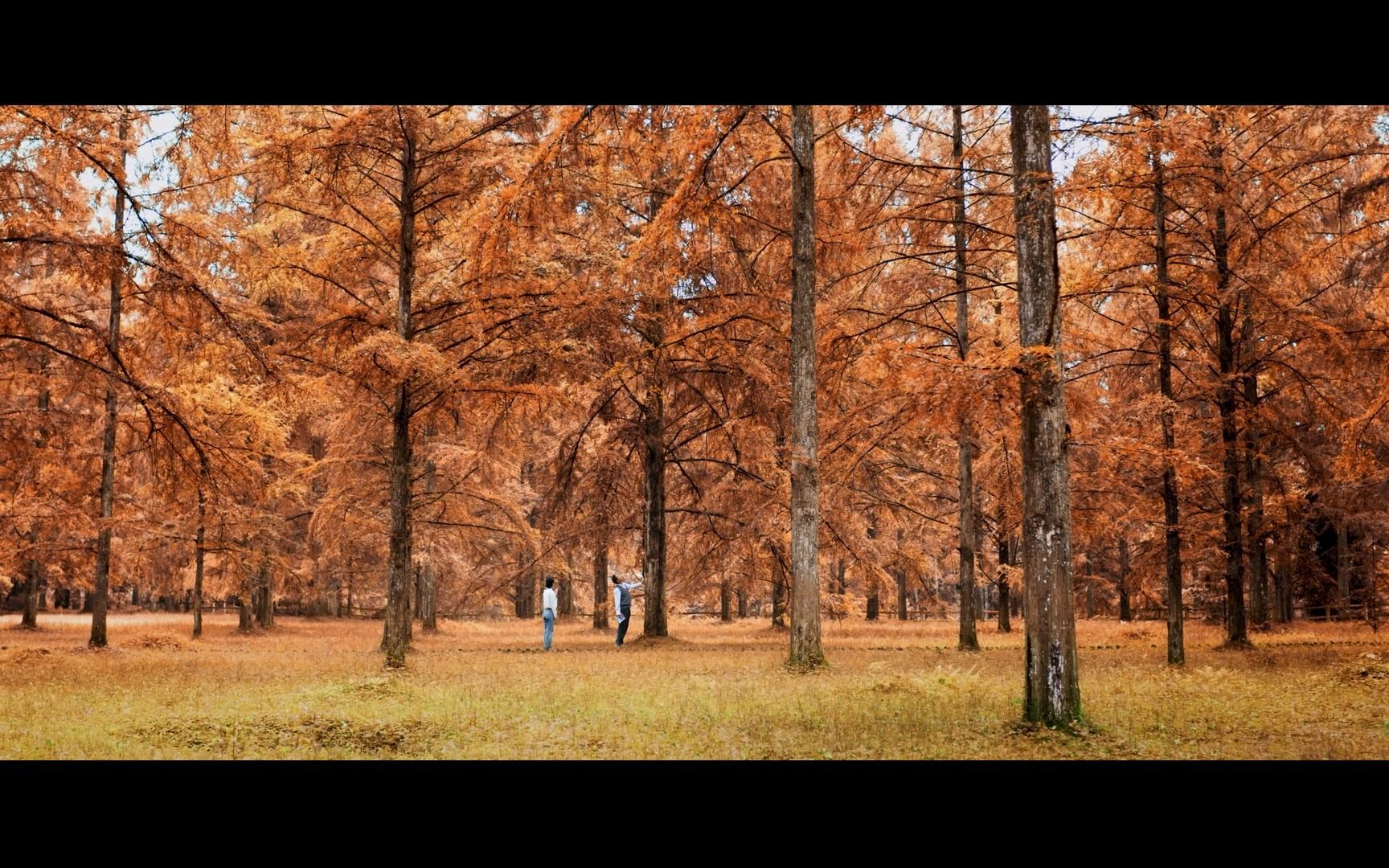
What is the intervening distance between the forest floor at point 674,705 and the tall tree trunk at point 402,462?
0.79 m

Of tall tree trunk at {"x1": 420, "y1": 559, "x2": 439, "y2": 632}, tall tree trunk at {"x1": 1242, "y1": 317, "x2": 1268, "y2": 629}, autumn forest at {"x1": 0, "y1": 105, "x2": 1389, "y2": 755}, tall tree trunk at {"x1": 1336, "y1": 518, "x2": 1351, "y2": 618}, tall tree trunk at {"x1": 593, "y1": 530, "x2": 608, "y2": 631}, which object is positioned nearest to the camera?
autumn forest at {"x1": 0, "y1": 105, "x2": 1389, "y2": 755}

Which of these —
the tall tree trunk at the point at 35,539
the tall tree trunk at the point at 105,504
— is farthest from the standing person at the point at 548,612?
the tall tree trunk at the point at 35,539

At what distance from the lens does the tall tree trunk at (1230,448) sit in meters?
16.0

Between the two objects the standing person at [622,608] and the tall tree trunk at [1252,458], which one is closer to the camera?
the tall tree trunk at [1252,458]

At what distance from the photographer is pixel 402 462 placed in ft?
49.7

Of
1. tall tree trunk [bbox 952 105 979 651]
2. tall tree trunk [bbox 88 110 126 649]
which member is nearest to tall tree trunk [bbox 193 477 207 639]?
tall tree trunk [bbox 88 110 126 649]

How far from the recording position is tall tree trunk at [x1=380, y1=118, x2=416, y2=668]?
48.4ft

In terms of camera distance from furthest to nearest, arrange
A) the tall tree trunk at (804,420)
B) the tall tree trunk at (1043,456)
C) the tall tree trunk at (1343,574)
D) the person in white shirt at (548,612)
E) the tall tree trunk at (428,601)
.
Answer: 1. the tall tree trunk at (428,601)
2. the tall tree trunk at (1343,574)
3. the person in white shirt at (548,612)
4. the tall tree trunk at (804,420)
5. the tall tree trunk at (1043,456)

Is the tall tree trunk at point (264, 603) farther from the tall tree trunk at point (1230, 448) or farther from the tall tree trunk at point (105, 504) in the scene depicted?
the tall tree trunk at point (1230, 448)

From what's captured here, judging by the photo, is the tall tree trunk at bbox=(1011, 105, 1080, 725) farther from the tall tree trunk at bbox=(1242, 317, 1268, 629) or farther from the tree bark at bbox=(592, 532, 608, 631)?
the tree bark at bbox=(592, 532, 608, 631)

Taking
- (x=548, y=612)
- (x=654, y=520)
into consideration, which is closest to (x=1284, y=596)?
(x=654, y=520)

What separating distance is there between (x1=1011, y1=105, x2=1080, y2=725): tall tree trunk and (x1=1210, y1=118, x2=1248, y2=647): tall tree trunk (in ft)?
28.1
